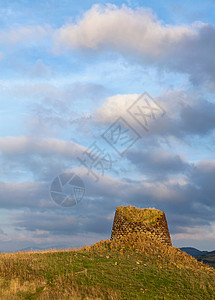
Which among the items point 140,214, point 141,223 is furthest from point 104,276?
point 140,214

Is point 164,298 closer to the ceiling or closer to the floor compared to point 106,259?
closer to the floor

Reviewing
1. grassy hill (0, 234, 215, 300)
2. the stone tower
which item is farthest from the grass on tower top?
grassy hill (0, 234, 215, 300)

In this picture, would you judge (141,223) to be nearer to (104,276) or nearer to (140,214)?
(140,214)

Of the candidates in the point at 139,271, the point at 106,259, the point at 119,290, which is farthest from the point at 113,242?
the point at 119,290

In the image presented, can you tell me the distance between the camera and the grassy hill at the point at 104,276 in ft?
63.8

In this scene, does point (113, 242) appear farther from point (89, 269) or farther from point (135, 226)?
point (89, 269)

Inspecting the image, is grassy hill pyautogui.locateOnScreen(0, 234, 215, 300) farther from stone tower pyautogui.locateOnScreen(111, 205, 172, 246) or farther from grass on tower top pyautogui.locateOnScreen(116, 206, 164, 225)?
grass on tower top pyautogui.locateOnScreen(116, 206, 164, 225)

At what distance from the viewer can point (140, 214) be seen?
117 ft

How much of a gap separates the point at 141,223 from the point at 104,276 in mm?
13568

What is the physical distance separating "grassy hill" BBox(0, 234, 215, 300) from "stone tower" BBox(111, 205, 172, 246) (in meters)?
4.74

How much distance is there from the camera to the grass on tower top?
35.0m

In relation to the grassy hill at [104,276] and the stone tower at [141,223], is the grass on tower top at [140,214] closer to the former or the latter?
the stone tower at [141,223]

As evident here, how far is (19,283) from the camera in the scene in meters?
20.7

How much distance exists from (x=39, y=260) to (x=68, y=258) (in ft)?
7.33
